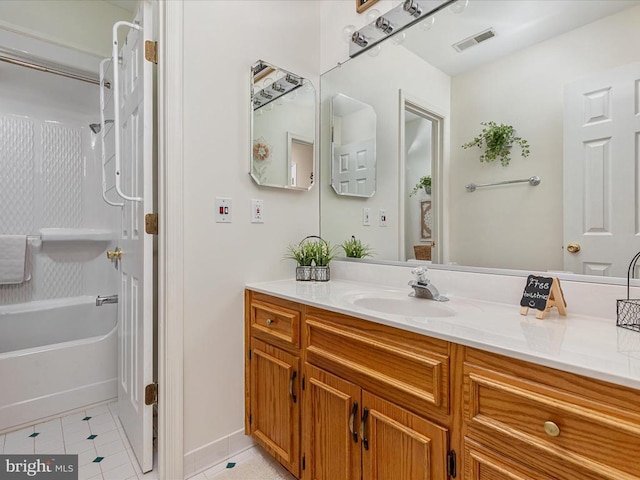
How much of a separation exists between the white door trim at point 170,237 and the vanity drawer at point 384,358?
24.3 inches

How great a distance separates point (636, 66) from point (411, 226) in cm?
94

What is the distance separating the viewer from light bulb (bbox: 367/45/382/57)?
172 cm

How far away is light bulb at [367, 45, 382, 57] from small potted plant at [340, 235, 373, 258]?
3.25 feet

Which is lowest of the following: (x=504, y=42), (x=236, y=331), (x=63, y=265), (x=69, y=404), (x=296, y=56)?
(x=69, y=404)

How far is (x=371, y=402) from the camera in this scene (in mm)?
1046

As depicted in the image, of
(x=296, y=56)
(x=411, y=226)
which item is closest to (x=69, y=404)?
(x=411, y=226)

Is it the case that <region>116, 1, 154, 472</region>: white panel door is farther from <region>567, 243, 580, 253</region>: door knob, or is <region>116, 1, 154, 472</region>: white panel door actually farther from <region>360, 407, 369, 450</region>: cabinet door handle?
<region>567, 243, 580, 253</region>: door knob

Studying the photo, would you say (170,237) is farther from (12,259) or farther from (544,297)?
(12,259)

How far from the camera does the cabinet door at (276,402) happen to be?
52.8 inches

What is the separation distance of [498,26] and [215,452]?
7.38ft

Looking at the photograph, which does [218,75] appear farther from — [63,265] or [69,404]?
[63,265]

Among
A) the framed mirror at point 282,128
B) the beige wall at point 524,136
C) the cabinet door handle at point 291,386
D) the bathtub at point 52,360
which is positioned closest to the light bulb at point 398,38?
the beige wall at point 524,136

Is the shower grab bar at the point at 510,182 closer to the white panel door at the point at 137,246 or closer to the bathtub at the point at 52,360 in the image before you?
the white panel door at the point at 137,246

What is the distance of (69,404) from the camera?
1.99 metres
